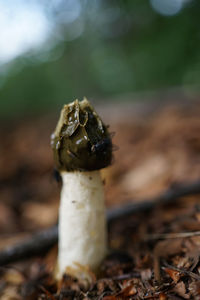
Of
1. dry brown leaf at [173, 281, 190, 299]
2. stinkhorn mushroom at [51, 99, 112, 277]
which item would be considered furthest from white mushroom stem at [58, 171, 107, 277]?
dry brown leaf at [173, 281, 190, 299]

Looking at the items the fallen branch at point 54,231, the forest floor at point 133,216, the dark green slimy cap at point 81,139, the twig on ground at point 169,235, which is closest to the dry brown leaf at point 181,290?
the forest floor at point 133,216

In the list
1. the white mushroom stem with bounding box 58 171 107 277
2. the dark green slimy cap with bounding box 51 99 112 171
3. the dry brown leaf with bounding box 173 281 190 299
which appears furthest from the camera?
the white mushroom stem with bounding box 58 171 107 277

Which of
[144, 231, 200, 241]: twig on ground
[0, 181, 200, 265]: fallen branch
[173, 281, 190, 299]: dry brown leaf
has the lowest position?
[173, 281, 190, 299]: dry brown leaf

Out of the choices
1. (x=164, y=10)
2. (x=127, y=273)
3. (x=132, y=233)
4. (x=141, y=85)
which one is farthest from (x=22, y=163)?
(x=141, y=85)

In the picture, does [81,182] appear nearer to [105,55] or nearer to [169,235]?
[169,235]

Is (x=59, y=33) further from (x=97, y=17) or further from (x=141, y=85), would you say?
(x=141, y=85)

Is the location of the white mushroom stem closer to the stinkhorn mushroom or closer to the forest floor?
the stinkhorn mushroom
